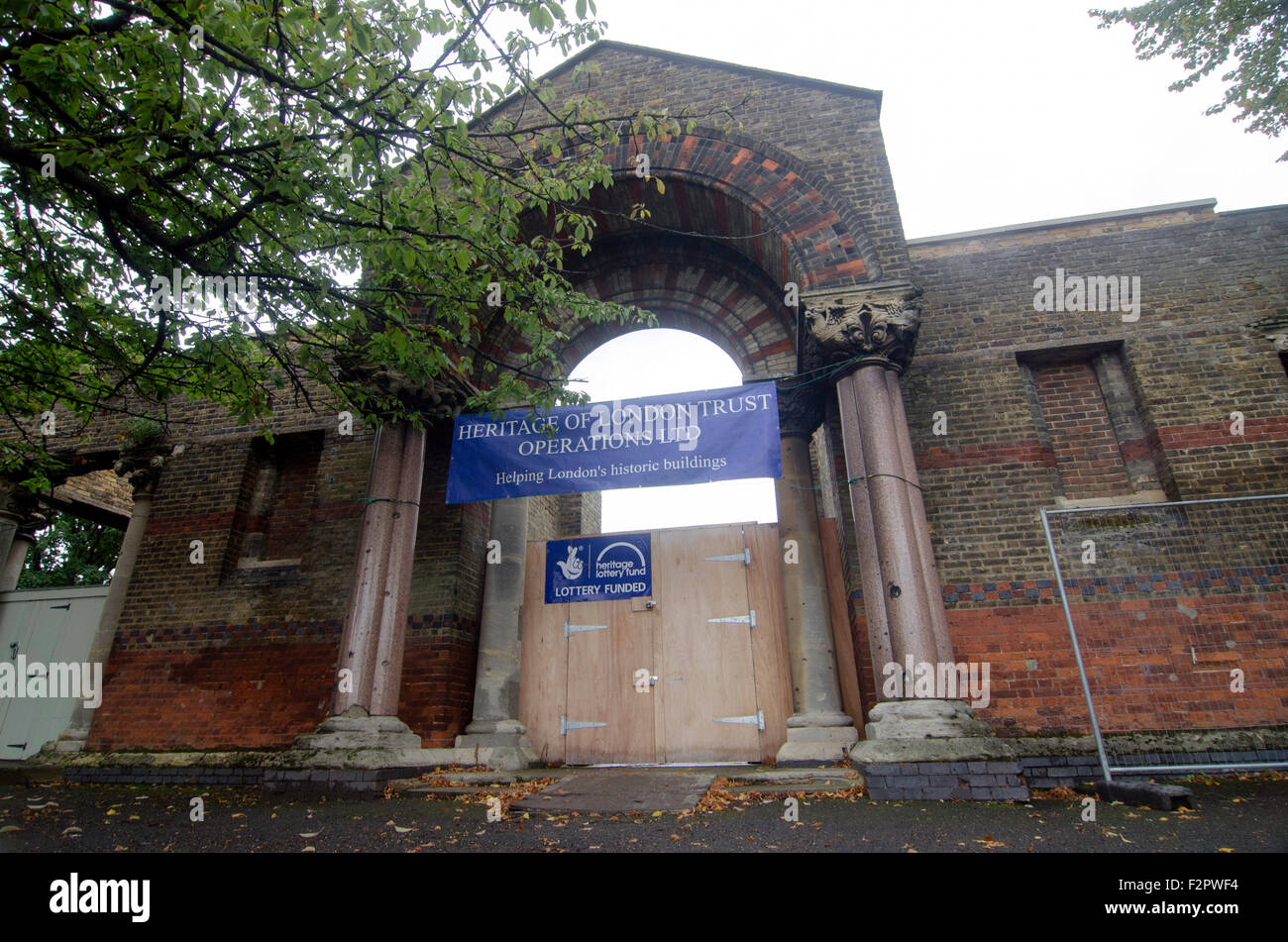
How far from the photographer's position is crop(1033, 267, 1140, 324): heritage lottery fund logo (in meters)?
7.02

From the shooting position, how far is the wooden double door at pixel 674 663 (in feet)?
22.9

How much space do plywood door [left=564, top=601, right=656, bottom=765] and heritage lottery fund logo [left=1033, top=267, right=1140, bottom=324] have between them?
5.49m

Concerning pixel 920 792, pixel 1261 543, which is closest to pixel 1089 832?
pixel 920 792

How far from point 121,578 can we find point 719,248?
845cm

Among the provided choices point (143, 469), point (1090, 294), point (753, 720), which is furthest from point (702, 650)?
point (143, 469)

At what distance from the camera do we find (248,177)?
4.08 metres

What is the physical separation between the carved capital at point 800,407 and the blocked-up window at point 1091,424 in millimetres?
2132

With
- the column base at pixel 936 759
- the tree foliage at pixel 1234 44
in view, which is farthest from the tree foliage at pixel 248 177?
the tree foliage at pixel 1234 44

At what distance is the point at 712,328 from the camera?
854 cm

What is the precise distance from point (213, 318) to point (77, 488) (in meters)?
8.49

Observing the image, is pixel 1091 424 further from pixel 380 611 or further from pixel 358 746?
pixel 358 746

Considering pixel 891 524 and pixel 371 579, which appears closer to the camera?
pixel 891 524

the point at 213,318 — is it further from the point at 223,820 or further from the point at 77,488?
the point at 77,488

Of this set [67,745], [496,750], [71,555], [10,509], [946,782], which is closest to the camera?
[946,782]
